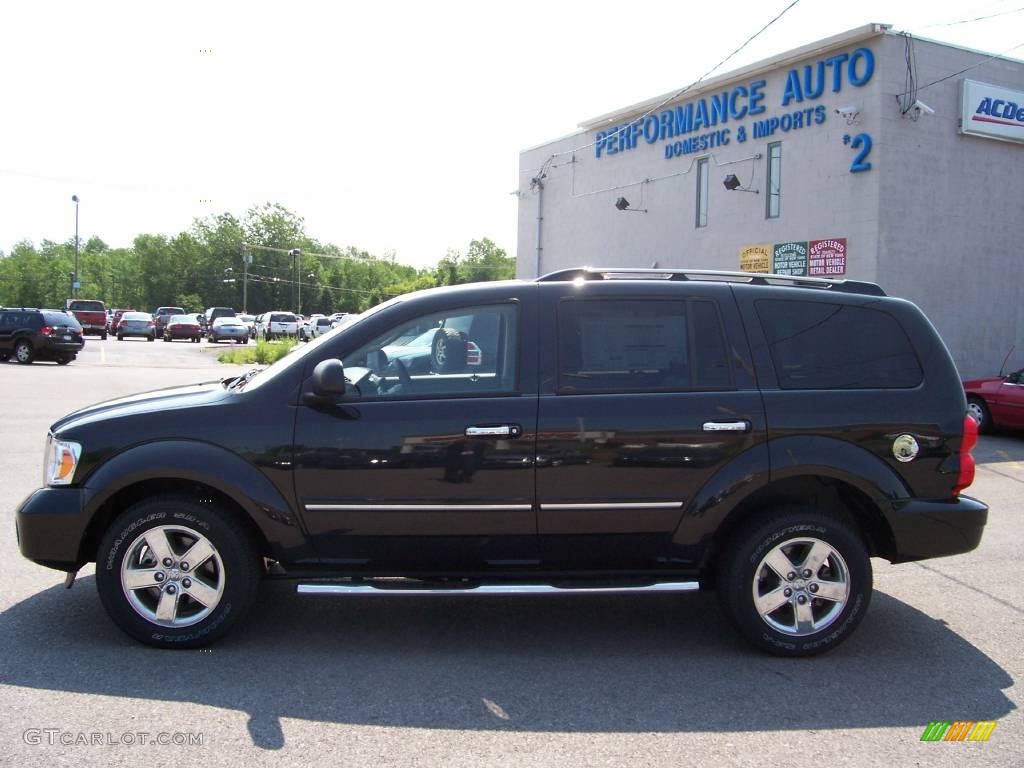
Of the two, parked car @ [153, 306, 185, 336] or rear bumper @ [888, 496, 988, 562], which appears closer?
rear bumper @ [888, 496, 988, 562]

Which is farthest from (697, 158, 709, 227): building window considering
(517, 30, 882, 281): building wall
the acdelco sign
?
the acdelco sign

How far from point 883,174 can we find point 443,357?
1454 cm

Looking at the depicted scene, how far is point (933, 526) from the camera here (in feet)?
15.0

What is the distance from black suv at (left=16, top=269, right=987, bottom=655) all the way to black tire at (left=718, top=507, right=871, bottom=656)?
0.04ft

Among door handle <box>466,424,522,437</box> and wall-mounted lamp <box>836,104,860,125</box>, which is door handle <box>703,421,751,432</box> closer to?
door handle <box>466,424,522,437</box>

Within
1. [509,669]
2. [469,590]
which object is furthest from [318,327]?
[509,669]

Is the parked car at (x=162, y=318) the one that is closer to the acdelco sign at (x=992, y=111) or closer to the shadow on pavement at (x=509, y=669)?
the acdelco sign at (x=992, y=111)

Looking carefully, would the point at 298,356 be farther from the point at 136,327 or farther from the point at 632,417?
the point at 136,327

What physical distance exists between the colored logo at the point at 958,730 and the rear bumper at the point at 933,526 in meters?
0.99

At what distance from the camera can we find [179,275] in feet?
340

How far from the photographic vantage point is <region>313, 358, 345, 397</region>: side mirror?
423 centimetres

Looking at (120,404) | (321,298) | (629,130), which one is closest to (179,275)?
(321,298)

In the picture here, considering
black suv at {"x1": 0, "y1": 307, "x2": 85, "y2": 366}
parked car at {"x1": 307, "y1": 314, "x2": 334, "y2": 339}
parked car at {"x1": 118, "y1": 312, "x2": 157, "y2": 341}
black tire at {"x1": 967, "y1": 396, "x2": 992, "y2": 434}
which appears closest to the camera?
black tire at {"x1": 967, "y1": 396, "x2": 992, "y2": 434}

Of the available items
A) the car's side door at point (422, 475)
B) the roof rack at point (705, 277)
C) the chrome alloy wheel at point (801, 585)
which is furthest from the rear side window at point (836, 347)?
the car's side door at point (422, 475)
